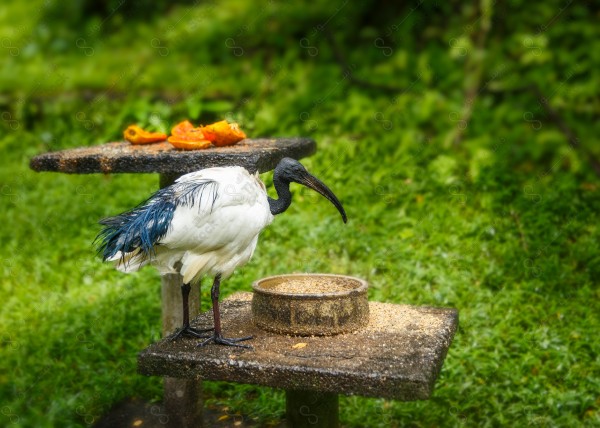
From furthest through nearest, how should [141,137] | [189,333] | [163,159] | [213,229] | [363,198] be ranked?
[363,198], [141,137], [163,159], [189,333], [213,229]

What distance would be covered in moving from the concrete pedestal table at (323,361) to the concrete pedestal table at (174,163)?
1.96 feet

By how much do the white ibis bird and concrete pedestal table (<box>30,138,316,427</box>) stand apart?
0.29 meters

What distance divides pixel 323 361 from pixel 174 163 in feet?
4.39

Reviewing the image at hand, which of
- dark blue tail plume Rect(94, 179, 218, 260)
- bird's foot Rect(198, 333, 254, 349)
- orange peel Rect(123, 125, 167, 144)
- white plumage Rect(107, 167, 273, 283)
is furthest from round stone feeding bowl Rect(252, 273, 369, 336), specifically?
orange peel Rect(123, 125, 167, 144)

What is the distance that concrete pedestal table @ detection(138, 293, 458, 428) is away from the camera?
3312mm

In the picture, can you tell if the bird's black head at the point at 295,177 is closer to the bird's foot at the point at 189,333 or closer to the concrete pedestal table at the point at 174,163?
the concrete pedestal table at the point at 174,163

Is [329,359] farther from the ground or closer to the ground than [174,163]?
closer to the ground

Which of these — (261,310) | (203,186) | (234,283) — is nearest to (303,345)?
(261,310)

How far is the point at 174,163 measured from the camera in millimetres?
4031

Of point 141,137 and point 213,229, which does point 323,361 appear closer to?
point 213,229

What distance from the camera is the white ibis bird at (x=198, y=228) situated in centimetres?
354

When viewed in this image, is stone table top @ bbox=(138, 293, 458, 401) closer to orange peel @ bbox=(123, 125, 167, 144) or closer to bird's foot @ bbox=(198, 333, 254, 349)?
bird's foot @ bbox=(198, 333, 254, 349)

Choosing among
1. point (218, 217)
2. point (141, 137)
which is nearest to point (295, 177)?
point (218, 217)

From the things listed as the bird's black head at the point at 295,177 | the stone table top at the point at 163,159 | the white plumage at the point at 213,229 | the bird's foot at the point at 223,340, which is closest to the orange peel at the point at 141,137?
the stone table top at the point at 163,159
